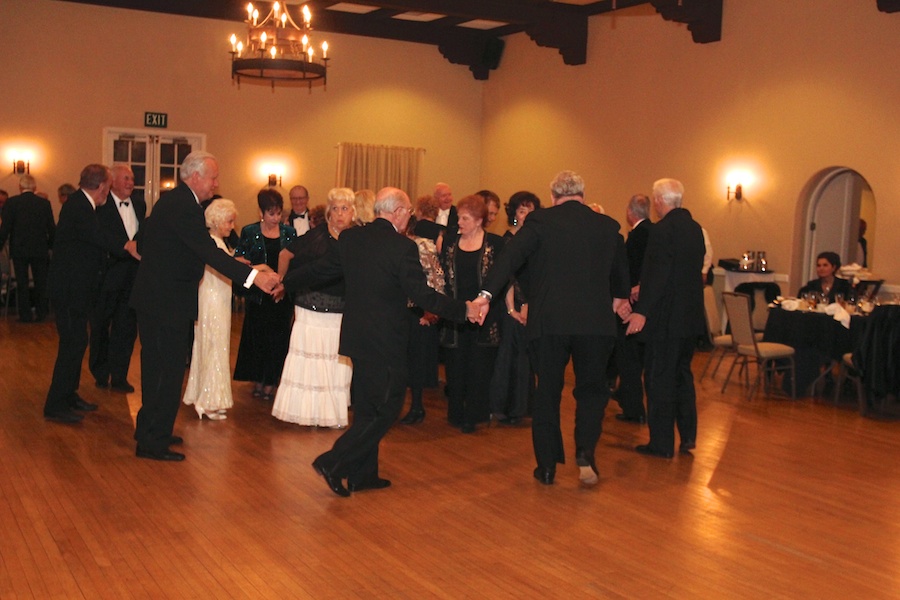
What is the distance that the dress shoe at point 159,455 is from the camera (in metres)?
5.71

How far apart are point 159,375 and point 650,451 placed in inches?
121

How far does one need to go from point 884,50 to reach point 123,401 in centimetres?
872

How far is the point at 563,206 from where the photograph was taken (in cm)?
529

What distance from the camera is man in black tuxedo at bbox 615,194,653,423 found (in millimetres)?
7008

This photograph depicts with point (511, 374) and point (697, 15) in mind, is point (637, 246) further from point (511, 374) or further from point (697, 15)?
point (697, 15)

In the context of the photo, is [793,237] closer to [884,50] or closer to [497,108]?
[884,50]

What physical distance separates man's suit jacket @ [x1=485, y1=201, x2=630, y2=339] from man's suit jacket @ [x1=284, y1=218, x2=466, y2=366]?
47cm

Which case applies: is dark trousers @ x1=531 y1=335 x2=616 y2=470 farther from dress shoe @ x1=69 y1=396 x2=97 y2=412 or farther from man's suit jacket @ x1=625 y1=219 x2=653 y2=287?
dress shoe @ x1=69 y1=396 x2=97 y2=412

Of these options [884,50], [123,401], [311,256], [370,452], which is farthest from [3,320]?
[884,50]

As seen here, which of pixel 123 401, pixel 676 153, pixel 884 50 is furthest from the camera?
pixel 676 153

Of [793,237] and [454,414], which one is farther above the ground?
[793,237]

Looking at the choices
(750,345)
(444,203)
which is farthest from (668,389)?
(444,203)

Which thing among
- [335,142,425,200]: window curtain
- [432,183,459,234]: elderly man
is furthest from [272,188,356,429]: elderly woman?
[335,142,425,200]: window curtain

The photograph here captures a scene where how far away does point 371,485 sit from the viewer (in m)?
5.26
